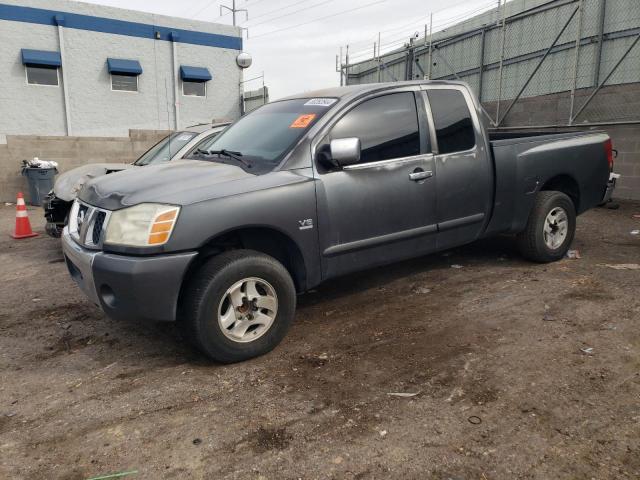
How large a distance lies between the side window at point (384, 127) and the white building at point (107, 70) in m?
16.5

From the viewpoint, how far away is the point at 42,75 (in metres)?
16.8

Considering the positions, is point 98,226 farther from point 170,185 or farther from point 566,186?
point 566,186

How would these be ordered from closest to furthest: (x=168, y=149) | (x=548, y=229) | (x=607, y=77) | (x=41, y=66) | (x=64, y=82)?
(x=548, y=229)
(x=168, y=149)
(x=607, y=77)
(x=41, y=66)
(x=64, y=82)

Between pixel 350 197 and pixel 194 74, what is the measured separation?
18009 millimetres

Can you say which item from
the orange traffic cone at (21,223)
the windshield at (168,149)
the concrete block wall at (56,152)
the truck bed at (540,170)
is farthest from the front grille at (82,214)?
the concrete block wall at (56,152)

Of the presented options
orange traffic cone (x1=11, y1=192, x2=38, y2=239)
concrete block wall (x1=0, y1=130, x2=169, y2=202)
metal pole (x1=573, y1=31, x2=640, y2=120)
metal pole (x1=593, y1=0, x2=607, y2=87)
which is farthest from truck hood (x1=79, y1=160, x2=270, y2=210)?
concrete block wall (x1=0, y1=130, x2=169, y2=202)

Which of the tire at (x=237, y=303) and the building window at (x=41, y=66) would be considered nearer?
the tire at (x=237, y=303)

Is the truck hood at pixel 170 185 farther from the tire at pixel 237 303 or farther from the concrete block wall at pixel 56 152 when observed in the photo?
the concrete block wall at pixel 56 152

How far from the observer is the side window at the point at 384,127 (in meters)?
3.80

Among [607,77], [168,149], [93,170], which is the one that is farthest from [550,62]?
[93,170]

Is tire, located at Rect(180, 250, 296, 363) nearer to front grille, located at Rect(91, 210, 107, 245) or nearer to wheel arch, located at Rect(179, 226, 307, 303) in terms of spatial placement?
wheel arch, located at Rect(179, 226, 307, 303)

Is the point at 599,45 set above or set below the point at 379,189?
above

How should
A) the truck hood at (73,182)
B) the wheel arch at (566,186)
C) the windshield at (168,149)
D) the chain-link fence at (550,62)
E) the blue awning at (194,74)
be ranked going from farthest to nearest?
the blue awning at (194,74), the chain-link fence at (550,62), the windshield at (168,149), the truck hood at (73,182), the wheel arch at (566,186)

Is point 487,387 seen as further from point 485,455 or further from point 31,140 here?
point 31,140
